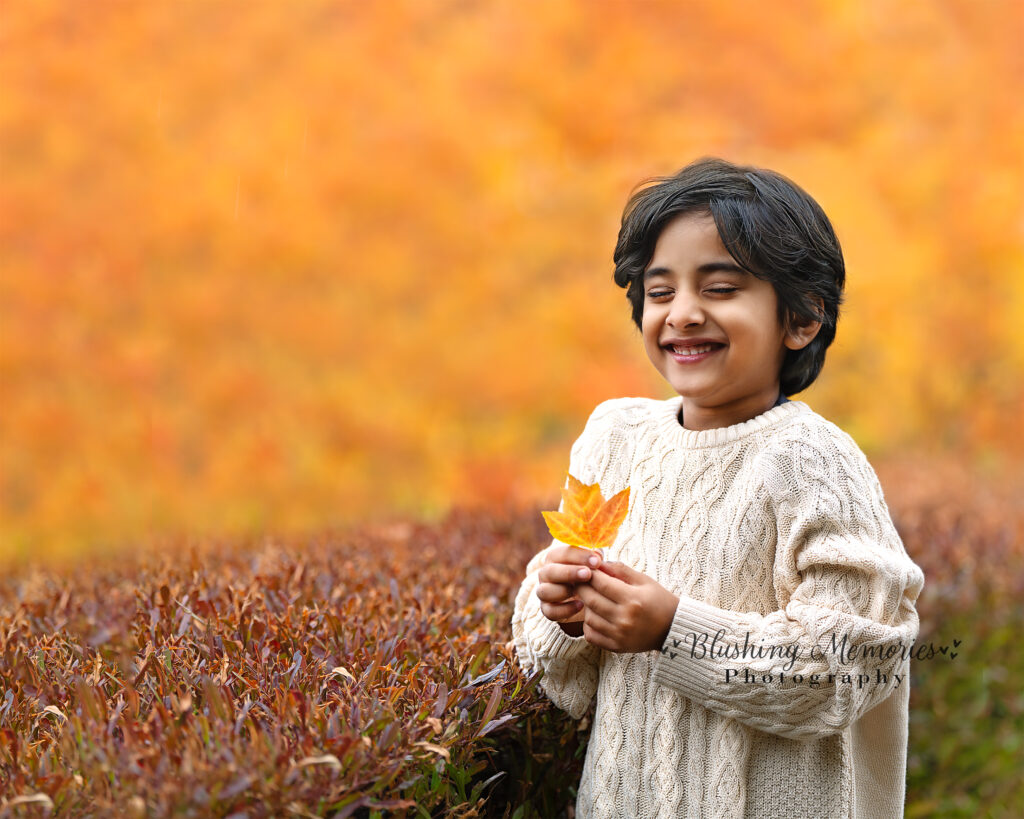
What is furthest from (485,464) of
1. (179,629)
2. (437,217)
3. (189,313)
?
(179,629)

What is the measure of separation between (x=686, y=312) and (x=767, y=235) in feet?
0.49

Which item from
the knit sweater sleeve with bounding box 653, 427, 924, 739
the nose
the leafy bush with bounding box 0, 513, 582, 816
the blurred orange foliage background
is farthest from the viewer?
the blurred orange foliage background

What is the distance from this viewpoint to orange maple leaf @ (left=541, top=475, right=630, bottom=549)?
123 cm

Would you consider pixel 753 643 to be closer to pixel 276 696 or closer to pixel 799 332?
pixel 799 332

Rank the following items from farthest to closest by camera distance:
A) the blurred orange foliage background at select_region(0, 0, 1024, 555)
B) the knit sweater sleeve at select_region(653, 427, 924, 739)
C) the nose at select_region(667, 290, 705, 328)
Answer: the blurred orange foliage background at select_region(0, 0, 1024, 555) → the nose at select_region(667, 290, 705, 328) → the knit sweater sleeve at select_region(653, 427, 924, 739)

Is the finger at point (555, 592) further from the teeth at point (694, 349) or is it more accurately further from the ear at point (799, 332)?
the ear at point (799, 332)

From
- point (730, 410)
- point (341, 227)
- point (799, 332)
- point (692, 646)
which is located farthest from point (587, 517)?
point (341, 227)

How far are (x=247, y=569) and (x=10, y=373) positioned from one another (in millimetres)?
2999

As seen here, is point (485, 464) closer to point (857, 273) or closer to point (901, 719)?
point (857, 273)

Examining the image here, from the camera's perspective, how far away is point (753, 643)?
1.24 metres

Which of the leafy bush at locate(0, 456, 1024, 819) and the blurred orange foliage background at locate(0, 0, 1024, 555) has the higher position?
the blurred orange foliage background at locate(0, 0, 1024, 555)

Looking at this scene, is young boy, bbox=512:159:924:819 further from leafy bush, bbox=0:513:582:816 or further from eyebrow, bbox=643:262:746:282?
leafy bush, bbox=0:513:582:816

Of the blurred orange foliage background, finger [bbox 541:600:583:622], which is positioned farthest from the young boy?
the blurred orange foliage background

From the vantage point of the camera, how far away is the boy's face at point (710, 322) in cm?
135
